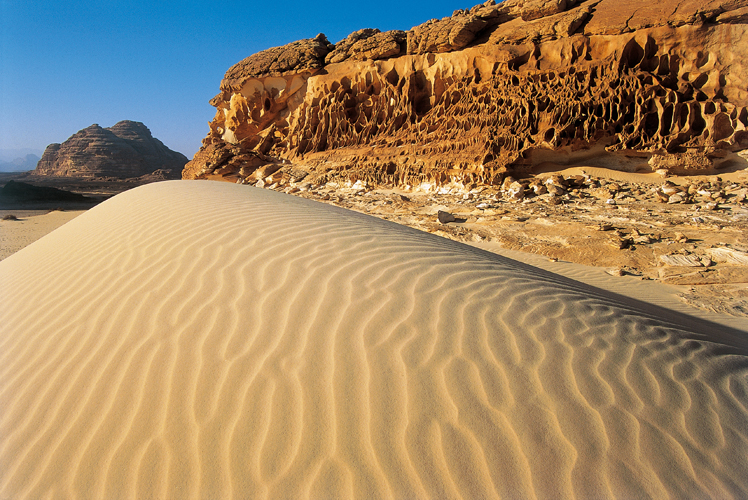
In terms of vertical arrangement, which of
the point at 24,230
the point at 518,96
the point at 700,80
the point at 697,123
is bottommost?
the point at 24,230

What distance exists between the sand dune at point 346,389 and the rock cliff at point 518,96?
32.3 feet

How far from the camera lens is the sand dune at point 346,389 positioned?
141 cm

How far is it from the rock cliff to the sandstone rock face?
1350 inches

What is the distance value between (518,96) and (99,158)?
55155mm

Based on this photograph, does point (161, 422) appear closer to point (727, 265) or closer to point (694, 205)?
point (727, 265)

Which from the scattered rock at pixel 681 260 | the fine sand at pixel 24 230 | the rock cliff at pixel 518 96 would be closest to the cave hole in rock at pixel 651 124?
the rock cliff at pixel 518 96

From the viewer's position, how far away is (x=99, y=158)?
1877 inches

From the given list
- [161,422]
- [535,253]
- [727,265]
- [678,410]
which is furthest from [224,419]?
[727,265]

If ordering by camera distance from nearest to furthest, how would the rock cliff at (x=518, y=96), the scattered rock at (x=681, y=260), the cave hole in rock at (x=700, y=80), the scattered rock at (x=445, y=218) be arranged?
the scattered rock at (x=681, y=260) < the scattered rock at (x=445, y=218) < the rock cliff at (x=518, y=96) < the cave hole in rock at (x=700, y=80)

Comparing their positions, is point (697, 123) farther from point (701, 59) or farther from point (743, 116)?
point (701, 59)

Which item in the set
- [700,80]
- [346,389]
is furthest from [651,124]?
[346,389]

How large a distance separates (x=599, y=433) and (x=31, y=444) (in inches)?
95.9

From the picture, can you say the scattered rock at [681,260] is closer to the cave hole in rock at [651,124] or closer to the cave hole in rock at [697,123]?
the cave hole in rock at [651,124]

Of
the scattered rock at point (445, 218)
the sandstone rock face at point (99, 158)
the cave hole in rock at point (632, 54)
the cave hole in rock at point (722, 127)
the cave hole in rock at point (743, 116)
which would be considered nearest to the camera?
the scattered rock at point (445, 218)
